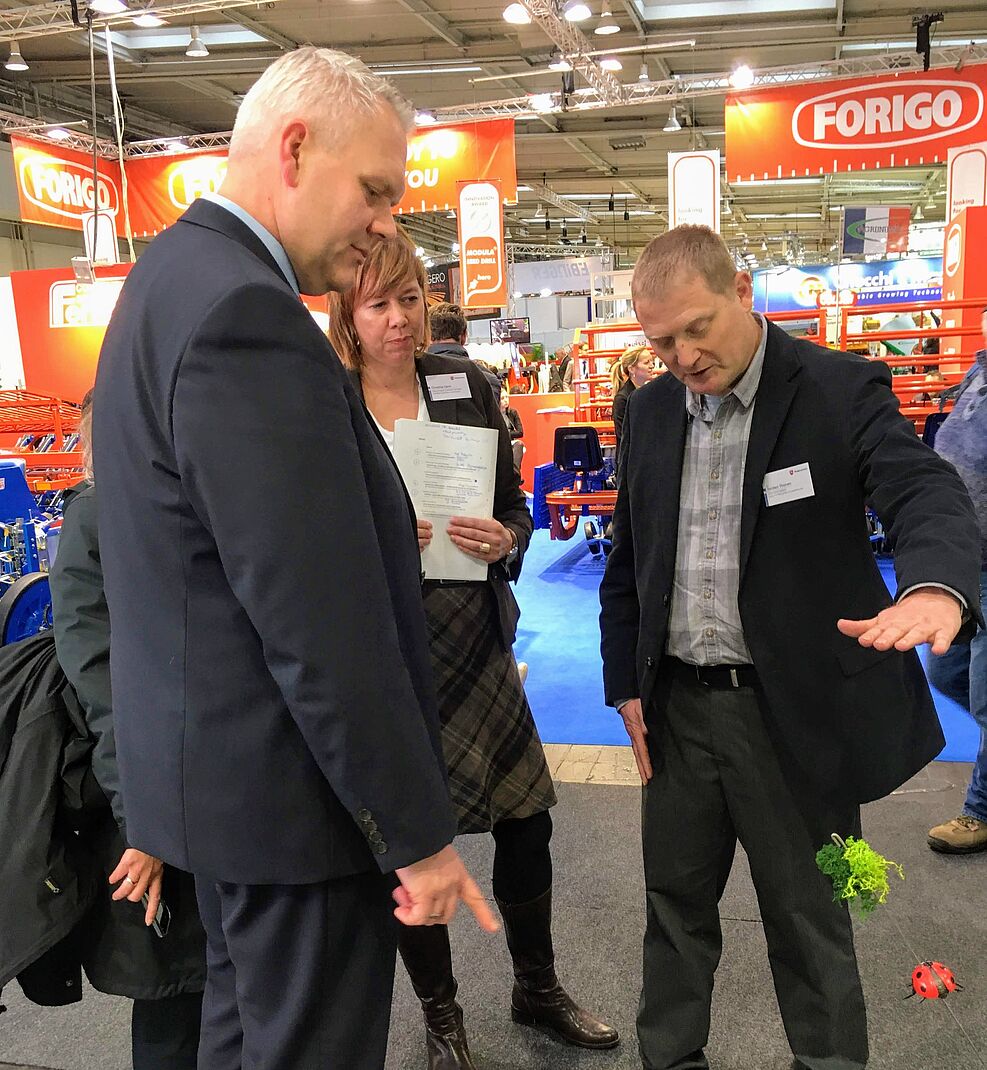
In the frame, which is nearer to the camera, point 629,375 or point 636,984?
point 636,984

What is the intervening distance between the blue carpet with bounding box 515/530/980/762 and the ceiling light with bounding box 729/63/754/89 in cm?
476

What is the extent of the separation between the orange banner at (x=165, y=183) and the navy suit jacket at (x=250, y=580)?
375 inches

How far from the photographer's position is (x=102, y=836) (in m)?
1.58

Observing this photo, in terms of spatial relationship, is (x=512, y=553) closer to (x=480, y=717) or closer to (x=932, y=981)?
(x=480, y=717)

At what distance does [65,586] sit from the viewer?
150 centimetres

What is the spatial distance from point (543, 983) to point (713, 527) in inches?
45.2

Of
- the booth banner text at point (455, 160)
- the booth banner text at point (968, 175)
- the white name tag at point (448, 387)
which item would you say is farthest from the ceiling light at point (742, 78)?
the white name tag at point (448, 387)

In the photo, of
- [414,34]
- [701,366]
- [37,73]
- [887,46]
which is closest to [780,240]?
[887,46]

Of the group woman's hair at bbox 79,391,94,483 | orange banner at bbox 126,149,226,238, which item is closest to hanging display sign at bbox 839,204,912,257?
orange banner at bbox 126,149,226,238

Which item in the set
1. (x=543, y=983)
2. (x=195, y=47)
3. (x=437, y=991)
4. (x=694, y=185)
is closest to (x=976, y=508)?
(x=543, y=983)

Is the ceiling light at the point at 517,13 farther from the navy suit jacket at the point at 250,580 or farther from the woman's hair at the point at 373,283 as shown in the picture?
the navy suit jacket at the point at 250,580

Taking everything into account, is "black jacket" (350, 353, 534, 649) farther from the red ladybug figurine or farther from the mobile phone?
the red ladybug figurine

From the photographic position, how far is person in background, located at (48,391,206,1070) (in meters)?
1.46

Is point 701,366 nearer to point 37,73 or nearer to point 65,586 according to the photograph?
point 65,586
